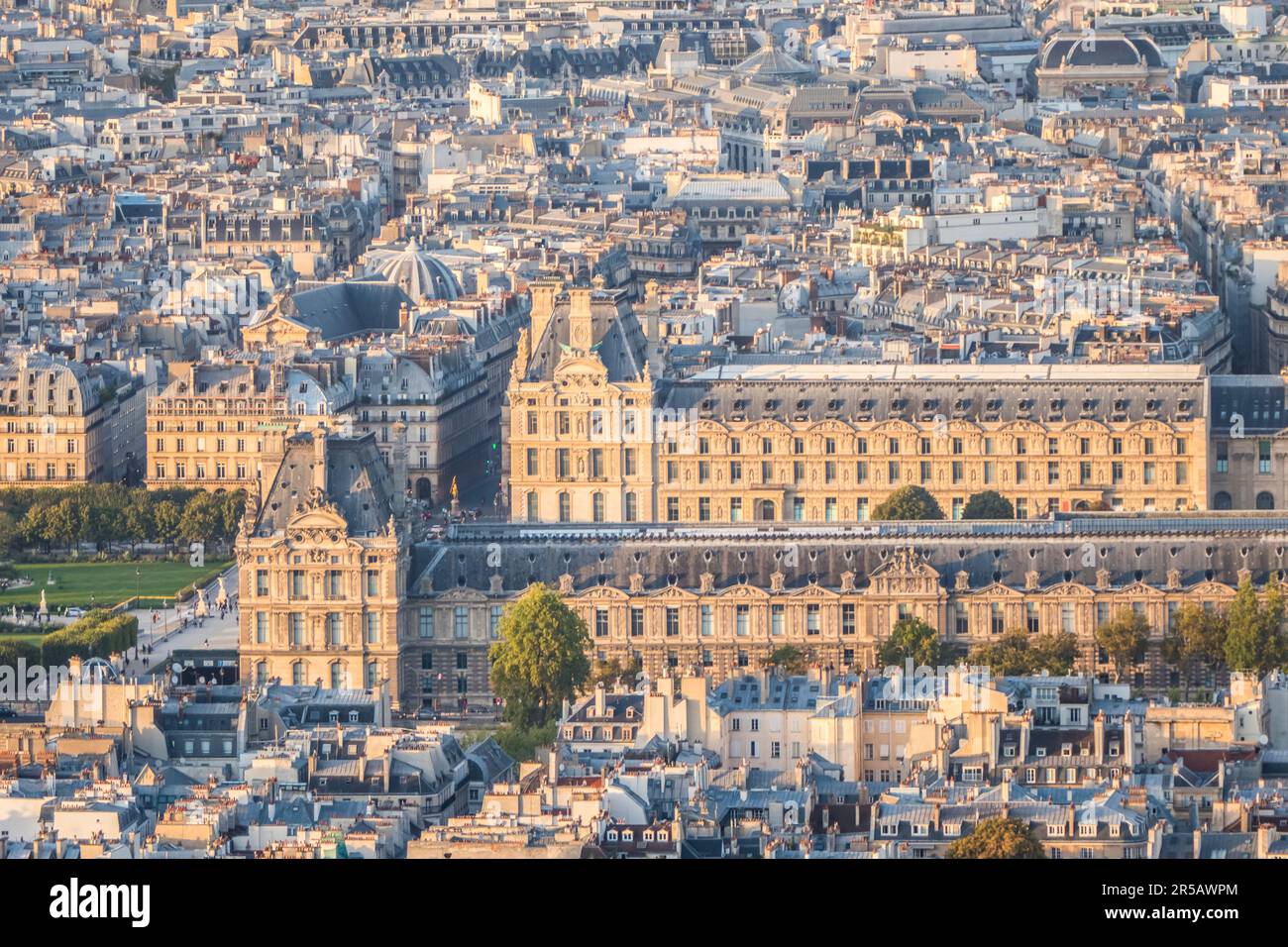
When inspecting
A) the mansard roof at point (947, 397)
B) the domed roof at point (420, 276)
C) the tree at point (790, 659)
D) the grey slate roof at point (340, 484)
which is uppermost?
the domed roof at point (420, 276)

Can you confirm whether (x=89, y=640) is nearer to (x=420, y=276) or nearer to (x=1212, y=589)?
(x=1212, y=589)

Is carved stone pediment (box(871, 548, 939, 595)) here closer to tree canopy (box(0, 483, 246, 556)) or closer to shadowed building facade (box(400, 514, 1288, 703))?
shadowed building facade (box(400, 514, 1288, 703))

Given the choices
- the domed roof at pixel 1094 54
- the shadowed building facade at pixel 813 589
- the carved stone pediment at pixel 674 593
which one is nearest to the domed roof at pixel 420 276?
the shadowed building facade at pixel 813 589

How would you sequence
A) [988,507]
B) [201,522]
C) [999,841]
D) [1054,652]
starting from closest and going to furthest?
1. [999,841]
2. [1054,652]
3. [988,507]
4. [201,522]

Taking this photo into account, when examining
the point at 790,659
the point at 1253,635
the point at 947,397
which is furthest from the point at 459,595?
the point at 947,397

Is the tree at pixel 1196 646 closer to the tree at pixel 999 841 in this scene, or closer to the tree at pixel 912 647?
the tree at pixel 912 647

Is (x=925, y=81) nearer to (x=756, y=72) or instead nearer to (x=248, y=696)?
(x=756, y=72)
